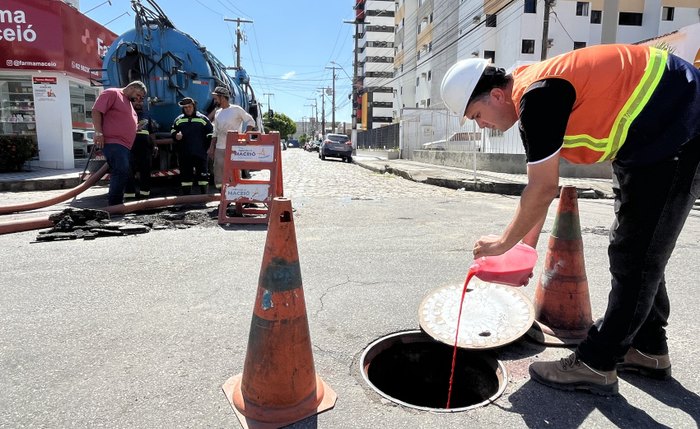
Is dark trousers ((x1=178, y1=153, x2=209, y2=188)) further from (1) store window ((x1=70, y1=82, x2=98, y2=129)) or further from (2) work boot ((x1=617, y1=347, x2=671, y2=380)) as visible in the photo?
(1) store window ((x1=70, y1=82, x2=98, y2=129))

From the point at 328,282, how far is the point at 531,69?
2409 millimetres

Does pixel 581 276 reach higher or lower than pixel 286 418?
higher

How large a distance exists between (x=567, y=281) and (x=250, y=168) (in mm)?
5131

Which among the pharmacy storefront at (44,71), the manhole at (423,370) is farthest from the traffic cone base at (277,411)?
the pharmacy storefront at (44,71)

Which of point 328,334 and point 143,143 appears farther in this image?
point 143,143

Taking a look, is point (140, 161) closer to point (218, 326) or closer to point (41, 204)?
point (41, 204)

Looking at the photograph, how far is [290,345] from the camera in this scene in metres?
2.10

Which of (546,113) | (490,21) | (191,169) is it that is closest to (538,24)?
(490,21)

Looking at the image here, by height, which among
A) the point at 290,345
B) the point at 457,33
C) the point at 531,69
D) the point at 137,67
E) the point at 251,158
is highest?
the point at 457,33

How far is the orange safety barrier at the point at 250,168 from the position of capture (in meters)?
6.84

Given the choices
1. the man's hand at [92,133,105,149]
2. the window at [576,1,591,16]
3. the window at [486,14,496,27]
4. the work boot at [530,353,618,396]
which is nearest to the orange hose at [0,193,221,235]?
the man's hand at [92,133,105,149]

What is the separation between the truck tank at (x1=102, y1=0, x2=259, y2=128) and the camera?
9.38 meters

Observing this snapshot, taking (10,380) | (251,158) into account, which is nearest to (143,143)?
(251,158)

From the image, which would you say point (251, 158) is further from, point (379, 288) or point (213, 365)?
point (213, 365)
